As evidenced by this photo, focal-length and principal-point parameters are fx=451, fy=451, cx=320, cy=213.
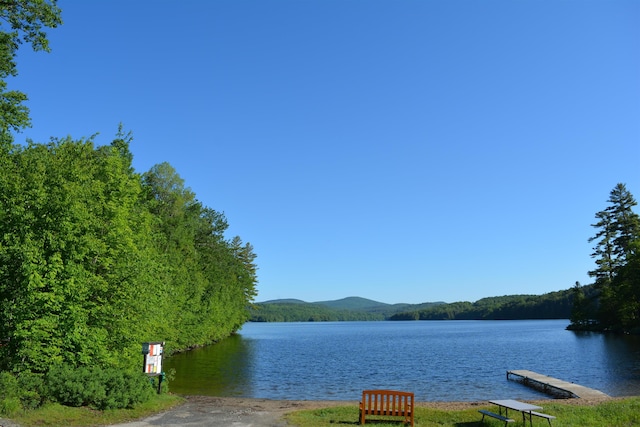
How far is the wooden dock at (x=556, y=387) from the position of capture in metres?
23.2

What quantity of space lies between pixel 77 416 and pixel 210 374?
60.7 feet

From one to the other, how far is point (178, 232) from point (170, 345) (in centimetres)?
1232

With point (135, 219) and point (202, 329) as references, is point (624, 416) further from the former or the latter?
point (202, 329)

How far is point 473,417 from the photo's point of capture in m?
16.1

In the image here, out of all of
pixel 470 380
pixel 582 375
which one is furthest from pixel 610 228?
pixel 470 380

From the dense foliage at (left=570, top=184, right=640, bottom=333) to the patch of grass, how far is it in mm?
71871

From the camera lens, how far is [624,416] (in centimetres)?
1459

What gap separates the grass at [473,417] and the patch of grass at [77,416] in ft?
16.7

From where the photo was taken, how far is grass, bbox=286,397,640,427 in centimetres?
1426

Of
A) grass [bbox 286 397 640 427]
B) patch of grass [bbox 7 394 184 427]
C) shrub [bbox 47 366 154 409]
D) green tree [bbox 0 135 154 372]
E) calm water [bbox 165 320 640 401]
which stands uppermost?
green tree [bbox 0 135 154 372]

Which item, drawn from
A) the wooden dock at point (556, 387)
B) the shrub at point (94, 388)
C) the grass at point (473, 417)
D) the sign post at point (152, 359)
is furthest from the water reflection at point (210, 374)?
the wooden dock at point (556, 387)

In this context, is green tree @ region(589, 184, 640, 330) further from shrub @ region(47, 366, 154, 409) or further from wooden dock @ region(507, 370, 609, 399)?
shrub @ region(47, 366, 154, 409)

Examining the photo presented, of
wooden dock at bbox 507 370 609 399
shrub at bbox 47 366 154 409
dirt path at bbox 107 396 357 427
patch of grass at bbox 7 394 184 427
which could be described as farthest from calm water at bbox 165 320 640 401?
patch of grass at bbox 7 394 184 427

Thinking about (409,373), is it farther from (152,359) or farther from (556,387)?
(152,359)
